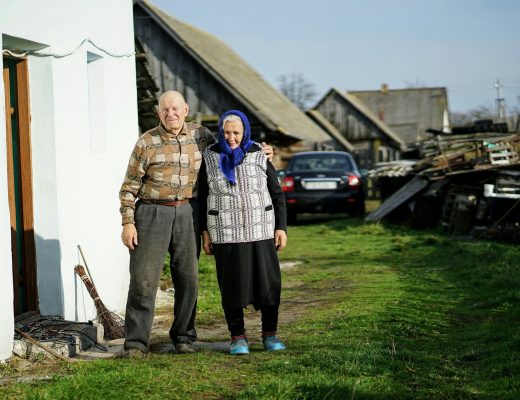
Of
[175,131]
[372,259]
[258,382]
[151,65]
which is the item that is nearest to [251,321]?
[175,131]

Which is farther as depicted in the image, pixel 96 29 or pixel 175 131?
pixel 96 29

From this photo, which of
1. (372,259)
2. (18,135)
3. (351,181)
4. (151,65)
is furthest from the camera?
(151,65)

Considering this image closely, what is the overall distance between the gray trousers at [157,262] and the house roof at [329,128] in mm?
51559

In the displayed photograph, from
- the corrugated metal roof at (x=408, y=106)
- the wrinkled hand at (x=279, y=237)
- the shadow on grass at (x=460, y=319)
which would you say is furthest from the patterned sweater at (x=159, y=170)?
the corrugated metal roof at (x=408, y=106)

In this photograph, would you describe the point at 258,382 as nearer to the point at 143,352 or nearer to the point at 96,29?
the point at 143,352

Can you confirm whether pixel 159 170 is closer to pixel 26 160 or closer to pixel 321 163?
pixel 26 160

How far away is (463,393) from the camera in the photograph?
533 centimetres

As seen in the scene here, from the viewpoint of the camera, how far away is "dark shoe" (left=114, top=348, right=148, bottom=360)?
262 inches

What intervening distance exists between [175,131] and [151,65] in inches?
906

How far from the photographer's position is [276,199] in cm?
692

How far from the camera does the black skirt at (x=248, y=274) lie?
22.0ft

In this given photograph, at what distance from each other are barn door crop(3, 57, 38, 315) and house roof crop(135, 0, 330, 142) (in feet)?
64.7

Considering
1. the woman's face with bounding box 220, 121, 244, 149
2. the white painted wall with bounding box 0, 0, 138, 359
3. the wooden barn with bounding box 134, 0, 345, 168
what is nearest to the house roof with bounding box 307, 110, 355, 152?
the wooden barn with bounding box 134, 0, 345, 168

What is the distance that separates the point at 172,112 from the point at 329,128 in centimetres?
5501
